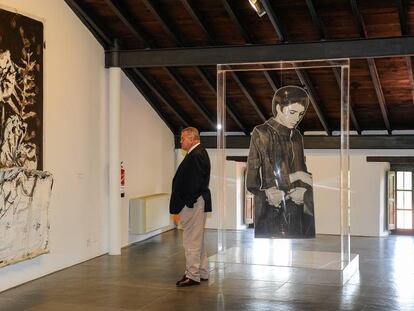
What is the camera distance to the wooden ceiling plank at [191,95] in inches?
333

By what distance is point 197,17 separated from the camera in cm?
703

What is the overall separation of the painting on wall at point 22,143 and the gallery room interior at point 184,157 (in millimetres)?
19

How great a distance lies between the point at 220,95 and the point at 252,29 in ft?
3.49

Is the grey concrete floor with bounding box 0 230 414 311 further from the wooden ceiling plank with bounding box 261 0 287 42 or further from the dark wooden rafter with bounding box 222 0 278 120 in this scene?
the wooden ceiling plank with bounding box 261 0 287 42

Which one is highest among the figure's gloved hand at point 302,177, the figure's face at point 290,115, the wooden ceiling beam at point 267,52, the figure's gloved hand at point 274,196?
the wooden ceiling beam at point 267,52

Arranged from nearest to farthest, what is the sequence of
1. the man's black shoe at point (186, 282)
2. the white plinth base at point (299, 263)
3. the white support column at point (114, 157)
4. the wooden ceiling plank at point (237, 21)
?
the man's black shoe at point (186, 282) → the white plinth base at point (299, 263) → the wooden ceiling plank at point (237, 21) → the white support column at point (114, 157)

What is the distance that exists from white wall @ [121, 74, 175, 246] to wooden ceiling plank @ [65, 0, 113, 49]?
0.88m

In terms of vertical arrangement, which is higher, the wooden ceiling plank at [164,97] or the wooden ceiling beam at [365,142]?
the wooden ceiling plank at [164,97]

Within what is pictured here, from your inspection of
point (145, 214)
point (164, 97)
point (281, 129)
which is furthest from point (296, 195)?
point (164, 97)

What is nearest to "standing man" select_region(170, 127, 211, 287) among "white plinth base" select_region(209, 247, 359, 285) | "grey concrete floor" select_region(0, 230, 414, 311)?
"grey concrete floor" select_region(0, 230, 414, 311)

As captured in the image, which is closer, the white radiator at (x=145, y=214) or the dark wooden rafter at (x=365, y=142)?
the white radiator at (x=145, y=214)

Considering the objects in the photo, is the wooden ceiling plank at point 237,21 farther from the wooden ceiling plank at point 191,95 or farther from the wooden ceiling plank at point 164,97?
the wooden ceiling plank at point 164,97

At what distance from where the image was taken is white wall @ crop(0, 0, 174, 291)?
6.48 metres

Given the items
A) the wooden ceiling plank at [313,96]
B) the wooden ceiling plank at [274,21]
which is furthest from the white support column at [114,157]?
the wooden ceiling plank at [313,96]
